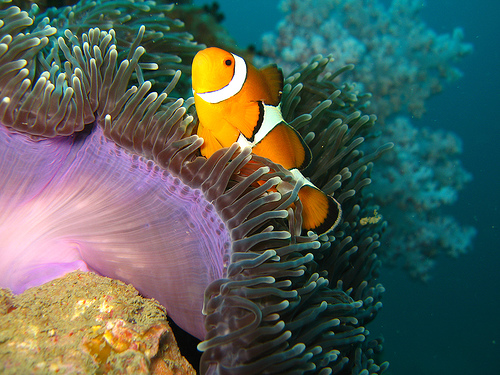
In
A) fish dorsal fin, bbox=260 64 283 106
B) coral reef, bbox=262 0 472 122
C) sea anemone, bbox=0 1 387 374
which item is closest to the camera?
sea anemone, bbox=0 1 387 374

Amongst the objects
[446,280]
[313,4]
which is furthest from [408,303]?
[313,4]

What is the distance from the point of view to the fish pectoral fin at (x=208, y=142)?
1.29m

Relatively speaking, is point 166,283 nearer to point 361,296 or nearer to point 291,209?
point 291,209

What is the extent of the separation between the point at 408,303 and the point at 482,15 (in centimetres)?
2496

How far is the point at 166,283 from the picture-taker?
1.24 meters

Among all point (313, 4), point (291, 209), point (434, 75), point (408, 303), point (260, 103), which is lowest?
point (408, 303)

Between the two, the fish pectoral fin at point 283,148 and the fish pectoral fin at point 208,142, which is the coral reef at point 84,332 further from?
the fish pectoral fin at point 283,148

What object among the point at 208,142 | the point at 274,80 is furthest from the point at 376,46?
the point at 208,142

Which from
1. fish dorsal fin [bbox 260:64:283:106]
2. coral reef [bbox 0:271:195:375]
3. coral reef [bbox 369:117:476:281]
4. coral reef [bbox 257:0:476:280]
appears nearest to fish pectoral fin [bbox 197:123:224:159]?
fish dorsal fin [bbox 260:64:283:106]

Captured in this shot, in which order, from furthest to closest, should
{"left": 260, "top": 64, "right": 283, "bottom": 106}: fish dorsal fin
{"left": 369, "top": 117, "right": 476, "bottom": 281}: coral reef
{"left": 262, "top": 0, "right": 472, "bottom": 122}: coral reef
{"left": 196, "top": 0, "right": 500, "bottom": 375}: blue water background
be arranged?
1. {"left": 196, "top": 0, "right": 500, "bottom": 375}: blue water background
2. {"left": 369, "top": 117, "right": 476, "bottom": 281}: coral reef
3. {"left": 262, "top": 0, "right": 472, "bottom": 122}: coral reef
4. {"left": 260, "top": 64, "right": 283, "bottom": 106}: fish dorsal fin

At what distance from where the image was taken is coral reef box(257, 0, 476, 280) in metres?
4.43

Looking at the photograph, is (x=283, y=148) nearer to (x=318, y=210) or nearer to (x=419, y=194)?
(x=318, y=210)

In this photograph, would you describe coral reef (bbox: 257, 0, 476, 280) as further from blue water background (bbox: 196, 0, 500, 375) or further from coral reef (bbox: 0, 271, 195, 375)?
coral reef (bbox: 0, 271, 195, 375)

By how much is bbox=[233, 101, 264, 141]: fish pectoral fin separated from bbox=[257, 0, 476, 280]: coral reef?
3.18 meters
